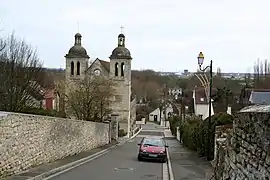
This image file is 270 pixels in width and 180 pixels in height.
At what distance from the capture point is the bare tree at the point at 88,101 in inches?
1939

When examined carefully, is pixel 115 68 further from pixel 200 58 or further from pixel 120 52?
pixel 200 58

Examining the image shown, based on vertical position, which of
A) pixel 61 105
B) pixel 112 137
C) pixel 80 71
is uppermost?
pixel 80 71

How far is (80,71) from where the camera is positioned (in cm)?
8219

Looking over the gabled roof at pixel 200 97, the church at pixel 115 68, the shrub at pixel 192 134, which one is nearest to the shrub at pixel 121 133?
the church at pixel 115 68

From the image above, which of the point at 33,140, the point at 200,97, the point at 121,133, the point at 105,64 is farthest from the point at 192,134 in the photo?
the point at 200,97

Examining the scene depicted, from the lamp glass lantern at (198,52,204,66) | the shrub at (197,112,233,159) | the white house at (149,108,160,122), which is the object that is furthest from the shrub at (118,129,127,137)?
the white house at (149,108,160,122)

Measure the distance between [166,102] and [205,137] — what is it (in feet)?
330

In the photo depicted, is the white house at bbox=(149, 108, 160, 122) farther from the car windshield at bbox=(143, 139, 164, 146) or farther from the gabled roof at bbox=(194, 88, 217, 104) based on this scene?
the car windshield at bbox=(143, 139, 164, 146)

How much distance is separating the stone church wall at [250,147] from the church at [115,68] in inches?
2733

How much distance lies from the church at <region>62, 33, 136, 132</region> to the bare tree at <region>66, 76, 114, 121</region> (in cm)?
2645

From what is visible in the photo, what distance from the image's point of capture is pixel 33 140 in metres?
A: 18.6

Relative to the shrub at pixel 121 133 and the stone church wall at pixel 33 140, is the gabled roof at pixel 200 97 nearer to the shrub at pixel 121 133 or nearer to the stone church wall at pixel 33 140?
the shrub at pixel 121 133

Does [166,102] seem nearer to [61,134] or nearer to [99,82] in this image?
[99,82]

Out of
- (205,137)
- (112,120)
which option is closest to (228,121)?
(205,137)
